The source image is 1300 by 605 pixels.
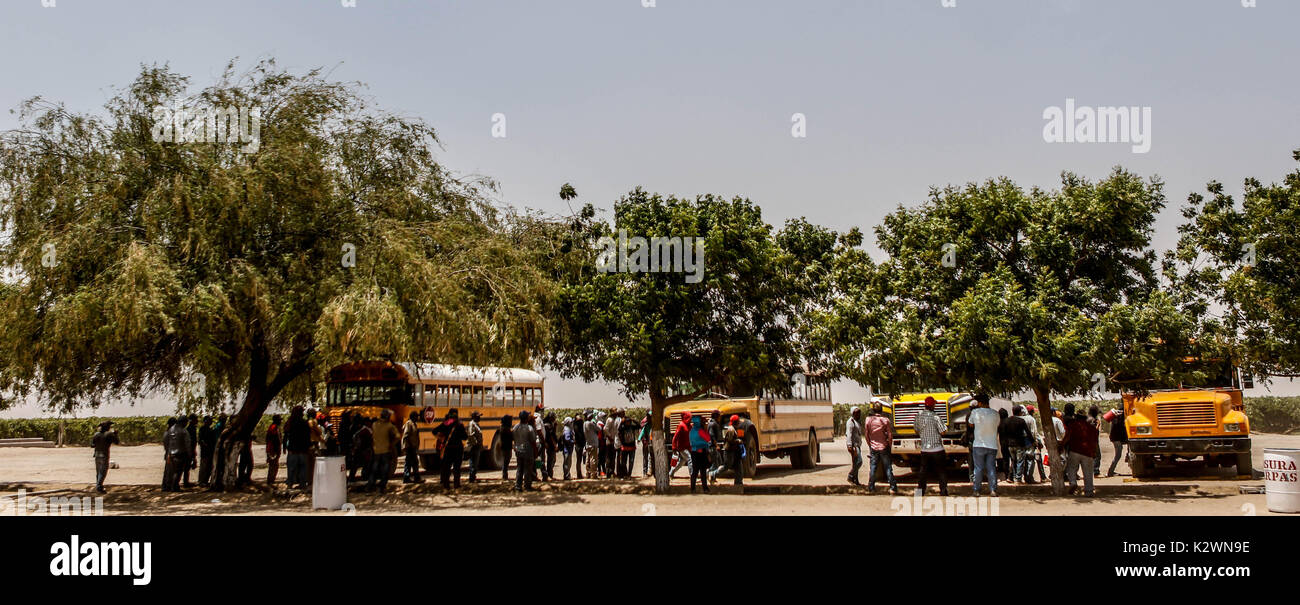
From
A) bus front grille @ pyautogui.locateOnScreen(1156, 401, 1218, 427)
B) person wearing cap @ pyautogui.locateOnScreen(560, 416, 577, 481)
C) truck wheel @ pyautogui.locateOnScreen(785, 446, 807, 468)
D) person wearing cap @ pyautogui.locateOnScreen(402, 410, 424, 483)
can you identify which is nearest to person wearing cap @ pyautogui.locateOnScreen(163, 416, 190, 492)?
person wearing cap @ pyautogui.locateOnScreen(402, 410, 424, 483)

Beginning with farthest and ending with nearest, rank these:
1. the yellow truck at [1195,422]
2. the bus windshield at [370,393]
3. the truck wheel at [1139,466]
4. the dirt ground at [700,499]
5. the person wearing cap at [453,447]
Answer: the bus windshield at [370,393] < the truck wheel at [1139,466] < the person wearing cap at [453,447] < the yellow truck at [1195,422] < the dirt ground at [700,499]

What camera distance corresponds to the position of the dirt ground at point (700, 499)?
14.6 m

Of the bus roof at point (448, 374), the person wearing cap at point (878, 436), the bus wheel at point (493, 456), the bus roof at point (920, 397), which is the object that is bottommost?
the bus wheel at point (493, 456)

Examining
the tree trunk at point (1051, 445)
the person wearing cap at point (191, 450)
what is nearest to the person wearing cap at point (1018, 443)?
the tree trunk at point (1051, 445)

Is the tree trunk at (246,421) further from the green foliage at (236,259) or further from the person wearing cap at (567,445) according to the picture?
the person wearing cap at (567,445)

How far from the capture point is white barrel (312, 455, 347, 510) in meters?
15.6

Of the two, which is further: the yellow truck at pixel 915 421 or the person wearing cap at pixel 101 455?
the person wearing cap at pixel 101 455

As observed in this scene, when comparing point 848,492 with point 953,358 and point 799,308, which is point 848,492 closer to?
point 953,358

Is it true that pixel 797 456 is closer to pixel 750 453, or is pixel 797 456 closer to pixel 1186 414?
pixel 750 453

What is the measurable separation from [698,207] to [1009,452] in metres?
9.35

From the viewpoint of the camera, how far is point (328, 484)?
1565 centimetres

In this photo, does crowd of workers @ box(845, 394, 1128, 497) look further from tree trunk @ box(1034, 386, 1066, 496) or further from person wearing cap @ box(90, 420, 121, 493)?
person wearing cap @ box(90, 420, 121, 493)

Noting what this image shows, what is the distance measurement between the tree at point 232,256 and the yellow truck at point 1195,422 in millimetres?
13939

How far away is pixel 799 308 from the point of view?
21.3 metres
